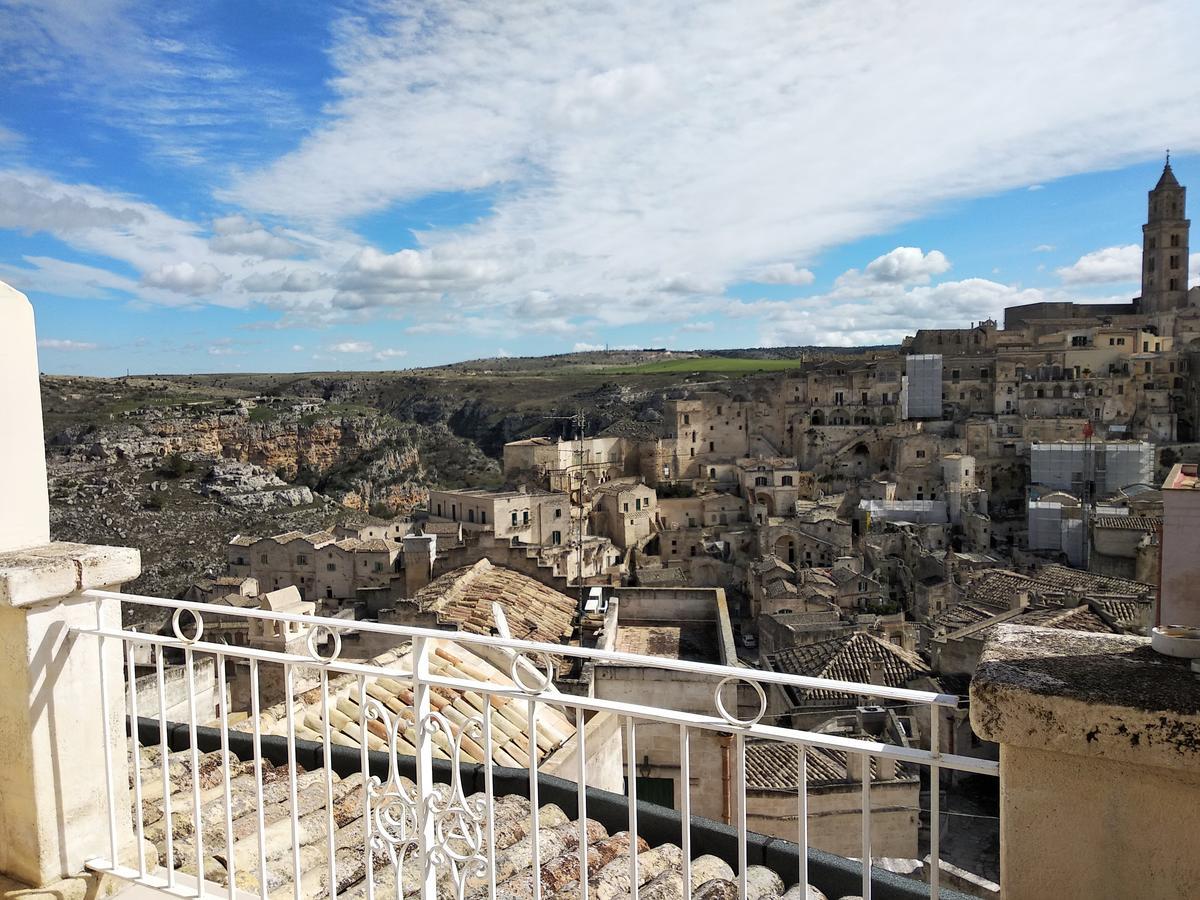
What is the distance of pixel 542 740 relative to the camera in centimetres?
662

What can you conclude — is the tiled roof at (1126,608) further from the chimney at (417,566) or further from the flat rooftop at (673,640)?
the chimney at (417,566)

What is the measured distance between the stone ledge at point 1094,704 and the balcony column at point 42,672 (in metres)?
2.71

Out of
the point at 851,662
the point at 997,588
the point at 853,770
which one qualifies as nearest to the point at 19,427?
the point at 853,770

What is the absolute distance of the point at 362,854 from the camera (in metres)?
3.27

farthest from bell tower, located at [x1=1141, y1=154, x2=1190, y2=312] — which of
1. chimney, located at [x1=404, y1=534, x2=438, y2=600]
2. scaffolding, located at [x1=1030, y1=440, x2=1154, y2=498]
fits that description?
chimney, located at [x1=404, y1=534, x2=438, y2=600]

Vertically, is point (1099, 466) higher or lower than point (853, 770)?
higher

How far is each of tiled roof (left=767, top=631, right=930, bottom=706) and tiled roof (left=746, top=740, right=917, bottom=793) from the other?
392 centimetres

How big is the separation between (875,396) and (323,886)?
58.0m

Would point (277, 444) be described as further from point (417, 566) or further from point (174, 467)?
point (417, 566)

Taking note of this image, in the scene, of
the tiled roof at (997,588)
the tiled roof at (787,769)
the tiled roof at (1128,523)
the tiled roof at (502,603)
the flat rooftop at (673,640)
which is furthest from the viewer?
the tiled roof at (1128,523)

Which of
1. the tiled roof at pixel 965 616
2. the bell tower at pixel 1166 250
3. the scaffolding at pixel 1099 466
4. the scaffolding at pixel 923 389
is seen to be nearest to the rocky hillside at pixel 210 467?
the tiled roof at pixel 965 616

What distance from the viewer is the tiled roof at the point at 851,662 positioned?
1675 centimetres

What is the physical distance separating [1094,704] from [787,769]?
35.3ft

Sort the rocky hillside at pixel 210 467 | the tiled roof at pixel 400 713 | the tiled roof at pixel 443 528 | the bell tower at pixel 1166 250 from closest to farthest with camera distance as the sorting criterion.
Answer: the tiled roof at pixel 400 713 → the tiled roof at pixel 443 528 → the rocky hillside at pixel 210 467 → the bell tower at pixel 1166 250
